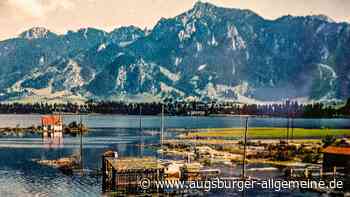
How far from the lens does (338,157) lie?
217ft

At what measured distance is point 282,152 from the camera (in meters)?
85.8

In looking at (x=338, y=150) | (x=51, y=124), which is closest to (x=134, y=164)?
(x=338, y=150)

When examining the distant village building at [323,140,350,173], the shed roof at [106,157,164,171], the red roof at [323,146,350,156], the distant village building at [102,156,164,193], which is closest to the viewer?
the distant village building at [102,156,164,193]

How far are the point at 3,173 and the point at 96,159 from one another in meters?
18.2

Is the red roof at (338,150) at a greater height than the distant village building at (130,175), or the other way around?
the red roof at (338,150)

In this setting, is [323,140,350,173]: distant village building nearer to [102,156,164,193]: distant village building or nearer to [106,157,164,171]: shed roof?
[106,157,164,171]: shed roof

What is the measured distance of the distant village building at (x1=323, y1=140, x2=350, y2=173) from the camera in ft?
214

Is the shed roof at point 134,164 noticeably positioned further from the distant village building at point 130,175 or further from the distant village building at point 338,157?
the distant village building at point 338,157

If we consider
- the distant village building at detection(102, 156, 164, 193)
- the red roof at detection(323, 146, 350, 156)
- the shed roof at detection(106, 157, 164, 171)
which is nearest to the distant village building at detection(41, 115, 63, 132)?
the shed roof at detection(106, 157, 164, 171)

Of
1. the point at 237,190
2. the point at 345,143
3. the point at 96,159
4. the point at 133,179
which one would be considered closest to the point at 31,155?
the point at 96,159

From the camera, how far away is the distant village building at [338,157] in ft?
214

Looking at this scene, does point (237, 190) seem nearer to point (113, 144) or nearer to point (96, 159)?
point (96, 159)

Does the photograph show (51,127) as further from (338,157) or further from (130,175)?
(338,157)

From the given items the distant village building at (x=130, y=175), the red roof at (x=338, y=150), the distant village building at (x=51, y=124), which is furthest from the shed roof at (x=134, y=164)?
the distant village building at (x=51, y=124)
